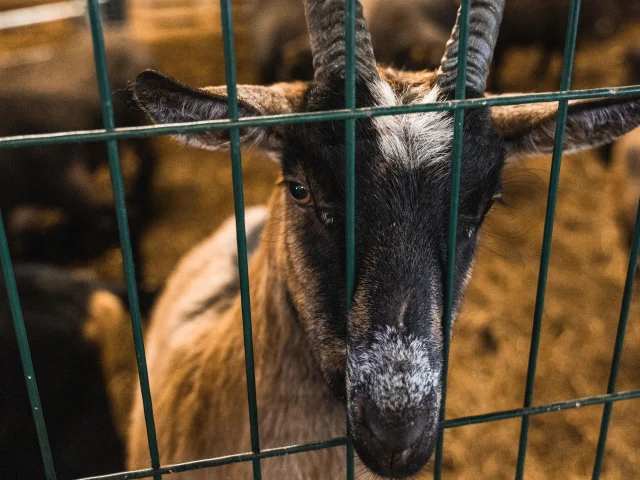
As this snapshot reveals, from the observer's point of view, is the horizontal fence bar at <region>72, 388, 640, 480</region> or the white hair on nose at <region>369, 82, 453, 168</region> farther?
the white hair on nose at <region>369, 82, 453, 168</region>

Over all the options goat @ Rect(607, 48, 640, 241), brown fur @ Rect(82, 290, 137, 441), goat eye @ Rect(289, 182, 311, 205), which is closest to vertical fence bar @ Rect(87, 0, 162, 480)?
goat eye @ Rect(289, 182, 311, 205)

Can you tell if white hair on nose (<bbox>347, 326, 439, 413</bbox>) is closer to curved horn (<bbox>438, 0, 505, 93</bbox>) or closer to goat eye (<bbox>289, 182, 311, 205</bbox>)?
goat eye (<bbox>289, 182, 311, 205</bbox>)

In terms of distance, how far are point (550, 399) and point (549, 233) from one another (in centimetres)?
268

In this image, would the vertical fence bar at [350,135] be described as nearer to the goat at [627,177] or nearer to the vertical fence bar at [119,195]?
the vertical fence bar at [119,195]

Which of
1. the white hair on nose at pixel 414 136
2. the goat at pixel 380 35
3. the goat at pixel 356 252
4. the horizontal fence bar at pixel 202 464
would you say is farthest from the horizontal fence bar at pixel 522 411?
the goat at pixel 380 35

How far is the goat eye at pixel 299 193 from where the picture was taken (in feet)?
6.78

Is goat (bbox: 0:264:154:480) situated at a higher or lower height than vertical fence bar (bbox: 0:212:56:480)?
lower

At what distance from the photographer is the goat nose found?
1.65 metres

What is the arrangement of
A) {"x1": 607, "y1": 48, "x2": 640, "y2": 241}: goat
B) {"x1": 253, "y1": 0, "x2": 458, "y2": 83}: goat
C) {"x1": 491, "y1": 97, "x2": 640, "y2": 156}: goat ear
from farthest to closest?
{"x1": 253, "y1": 0, "x2": 458, "y2": 83}: goat
{"x1": 607, "y1": 48, "x2": 640, "y2": 241}: goat
{"x1": 491, "y1": 97, "x2": 640, "y2": 156}: goat ear

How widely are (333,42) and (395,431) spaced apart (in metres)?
1.10

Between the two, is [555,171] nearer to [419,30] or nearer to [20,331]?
[20,331]

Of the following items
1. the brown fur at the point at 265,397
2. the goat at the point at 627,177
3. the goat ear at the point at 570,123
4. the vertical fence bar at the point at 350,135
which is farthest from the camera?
the goat at the point at 627,177

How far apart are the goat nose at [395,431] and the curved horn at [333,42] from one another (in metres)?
0.97

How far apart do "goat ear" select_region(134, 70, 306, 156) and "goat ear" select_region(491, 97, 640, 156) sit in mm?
692
